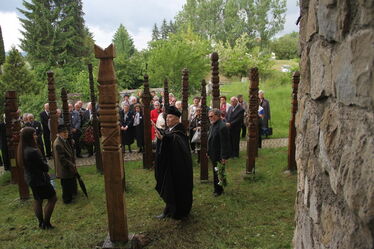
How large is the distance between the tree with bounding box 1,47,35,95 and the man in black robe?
1657 cm

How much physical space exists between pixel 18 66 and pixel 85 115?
11.6 m

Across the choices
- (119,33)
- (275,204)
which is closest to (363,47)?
(275,204)

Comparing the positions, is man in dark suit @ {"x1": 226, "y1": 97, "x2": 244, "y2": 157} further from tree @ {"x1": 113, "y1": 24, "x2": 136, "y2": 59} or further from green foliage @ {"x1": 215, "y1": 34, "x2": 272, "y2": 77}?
tree @ {"x1": 113, "y1": 24, "x2": 136, "y2": 59}

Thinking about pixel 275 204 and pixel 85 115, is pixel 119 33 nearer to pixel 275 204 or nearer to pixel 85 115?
pixel 85 115

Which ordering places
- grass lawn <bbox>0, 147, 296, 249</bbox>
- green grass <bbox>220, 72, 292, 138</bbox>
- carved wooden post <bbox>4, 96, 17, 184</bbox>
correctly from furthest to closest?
green grass <bbox>220, 72, 292, 138</bbox> < carved wooden post <bbox>4, 96, 17, 184</bbox> < grass lawn <bbox>0, 147, 296, 249</bbox>

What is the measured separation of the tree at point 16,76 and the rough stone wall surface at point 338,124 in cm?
1991

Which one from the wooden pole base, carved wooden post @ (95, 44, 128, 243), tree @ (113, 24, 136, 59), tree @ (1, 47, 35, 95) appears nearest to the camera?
carved wooden post @ (95, 44, 128, 243)

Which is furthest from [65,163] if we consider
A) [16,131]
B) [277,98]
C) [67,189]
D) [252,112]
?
[277,98]

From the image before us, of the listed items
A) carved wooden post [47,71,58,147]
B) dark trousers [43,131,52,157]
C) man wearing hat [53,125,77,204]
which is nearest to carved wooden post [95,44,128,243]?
man wearing hat [53,125,77,204]

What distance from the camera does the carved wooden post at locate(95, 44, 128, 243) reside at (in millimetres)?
3947

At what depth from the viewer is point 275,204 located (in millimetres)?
5895

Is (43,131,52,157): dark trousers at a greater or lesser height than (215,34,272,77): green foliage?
lesser

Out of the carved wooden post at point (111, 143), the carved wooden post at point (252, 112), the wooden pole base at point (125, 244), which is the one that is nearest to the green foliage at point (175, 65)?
the carved wooden post at point (252, 112)

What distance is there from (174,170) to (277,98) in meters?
14.7
